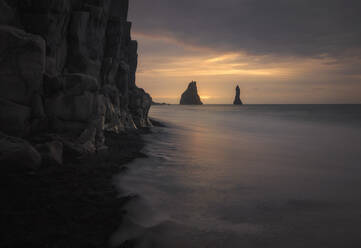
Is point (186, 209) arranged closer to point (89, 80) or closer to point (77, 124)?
point (77, 124)

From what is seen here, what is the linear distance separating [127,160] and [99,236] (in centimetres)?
579

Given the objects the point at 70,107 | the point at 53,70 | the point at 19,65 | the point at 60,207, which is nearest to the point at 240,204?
the point at 60,207

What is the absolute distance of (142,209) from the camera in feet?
18.8

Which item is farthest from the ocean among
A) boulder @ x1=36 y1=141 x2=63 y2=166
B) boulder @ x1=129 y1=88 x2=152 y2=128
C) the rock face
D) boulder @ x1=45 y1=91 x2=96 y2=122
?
boulder @ x1=129 y1=88 x2=152 y2=128

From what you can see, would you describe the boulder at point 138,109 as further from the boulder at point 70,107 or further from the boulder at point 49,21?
the boulder at point 70,107

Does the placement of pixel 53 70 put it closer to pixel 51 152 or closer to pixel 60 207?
pixel 51 152

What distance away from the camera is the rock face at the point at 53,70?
7.61 meters

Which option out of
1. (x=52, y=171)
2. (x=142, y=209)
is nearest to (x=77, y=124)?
(x=52, y=171)

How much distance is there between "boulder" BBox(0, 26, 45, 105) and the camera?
749cm

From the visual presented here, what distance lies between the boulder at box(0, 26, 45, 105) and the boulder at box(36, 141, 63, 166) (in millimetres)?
1883

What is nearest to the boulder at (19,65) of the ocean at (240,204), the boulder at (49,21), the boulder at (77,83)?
the boulder at (77,83)

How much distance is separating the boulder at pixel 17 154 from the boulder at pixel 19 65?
6.77ft

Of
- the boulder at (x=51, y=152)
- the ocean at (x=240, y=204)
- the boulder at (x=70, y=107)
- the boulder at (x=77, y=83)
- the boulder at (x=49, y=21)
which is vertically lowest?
the ocean at (x=240, y=204)

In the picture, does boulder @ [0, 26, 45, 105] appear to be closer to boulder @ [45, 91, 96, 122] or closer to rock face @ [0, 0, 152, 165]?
rock face @ [0, 0, 152, 165]
